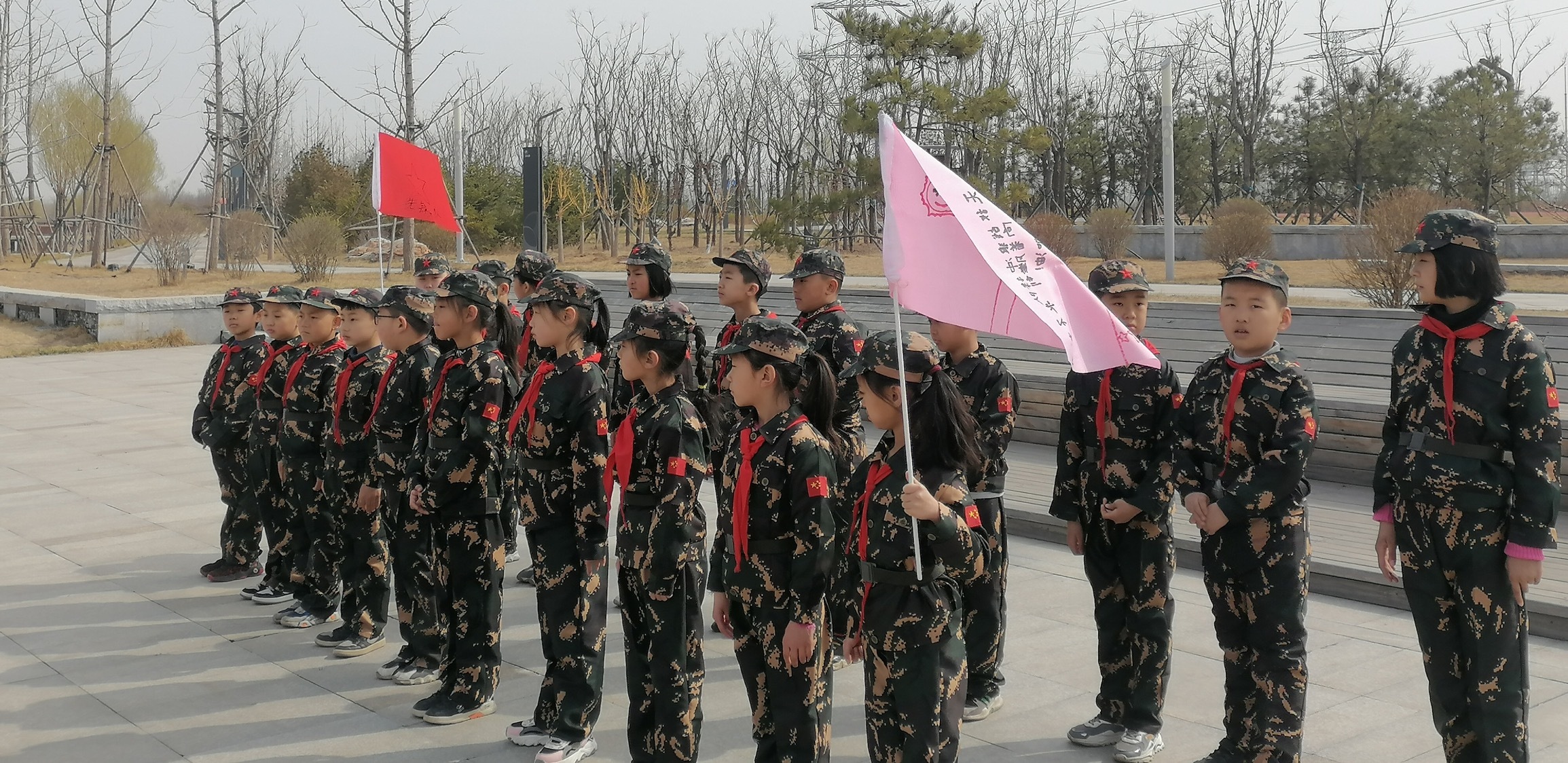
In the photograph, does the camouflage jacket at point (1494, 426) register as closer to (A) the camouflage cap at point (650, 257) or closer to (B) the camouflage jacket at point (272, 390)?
(A) the camouflage cap at point (650, 257)

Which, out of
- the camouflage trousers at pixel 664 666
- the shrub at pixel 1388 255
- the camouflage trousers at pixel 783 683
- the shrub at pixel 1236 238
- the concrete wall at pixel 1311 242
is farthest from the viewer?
the concrete wall at pixel 1311 242

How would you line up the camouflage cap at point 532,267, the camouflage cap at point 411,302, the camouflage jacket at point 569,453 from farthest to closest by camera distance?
the camouflage cap at point 532,267 → the camouflage cap at point 411,302 → the camouflage jacket at point 569,453

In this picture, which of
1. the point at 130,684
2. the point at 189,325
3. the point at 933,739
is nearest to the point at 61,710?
the point at 130,684

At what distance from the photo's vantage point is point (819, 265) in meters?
6.06

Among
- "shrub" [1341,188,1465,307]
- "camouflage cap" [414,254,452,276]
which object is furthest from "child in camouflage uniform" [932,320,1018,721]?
"shrub" [1341,188,1465,307]

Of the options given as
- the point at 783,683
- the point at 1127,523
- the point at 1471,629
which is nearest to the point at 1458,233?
the point at 1471,629

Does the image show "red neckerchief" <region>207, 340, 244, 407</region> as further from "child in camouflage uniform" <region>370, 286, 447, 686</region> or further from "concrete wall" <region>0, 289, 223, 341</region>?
"concrete wall" <region>0, 289, 223, 341</region>

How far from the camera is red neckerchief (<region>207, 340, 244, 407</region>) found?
7.26m

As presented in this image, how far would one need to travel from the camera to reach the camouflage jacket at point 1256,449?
13.4 feet

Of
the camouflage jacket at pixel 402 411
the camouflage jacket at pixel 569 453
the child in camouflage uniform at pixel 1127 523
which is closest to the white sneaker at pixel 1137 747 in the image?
the child in camouflage uniform at pixel 1127 523

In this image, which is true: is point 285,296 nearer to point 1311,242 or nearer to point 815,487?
point 815,487

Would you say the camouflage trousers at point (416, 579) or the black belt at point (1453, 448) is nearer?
the black belt at point (1453, 448)

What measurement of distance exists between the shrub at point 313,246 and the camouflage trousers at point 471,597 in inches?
860

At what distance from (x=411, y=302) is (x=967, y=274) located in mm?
2892
